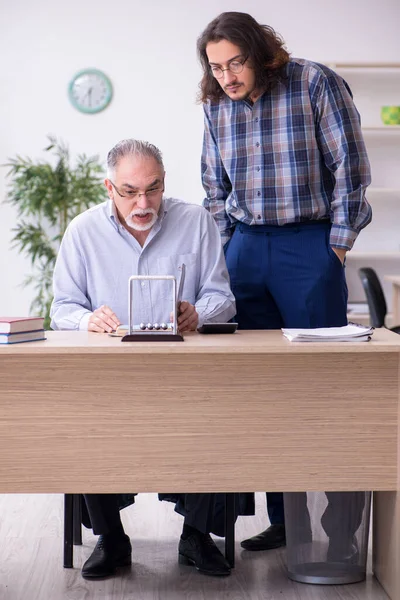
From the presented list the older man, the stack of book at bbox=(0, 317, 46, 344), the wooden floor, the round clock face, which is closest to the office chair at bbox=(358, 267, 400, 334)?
the wooden floor

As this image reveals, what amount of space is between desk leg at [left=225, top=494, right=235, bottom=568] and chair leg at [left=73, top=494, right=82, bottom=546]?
496 millimetres

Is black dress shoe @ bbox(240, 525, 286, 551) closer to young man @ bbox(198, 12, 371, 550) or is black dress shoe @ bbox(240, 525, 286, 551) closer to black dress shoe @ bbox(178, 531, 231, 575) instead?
young man @ bbox(198, 12, 371, 550)

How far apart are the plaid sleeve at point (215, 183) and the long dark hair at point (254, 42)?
32 cm

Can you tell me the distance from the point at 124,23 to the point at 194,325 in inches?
160

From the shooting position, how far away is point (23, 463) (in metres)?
2.39

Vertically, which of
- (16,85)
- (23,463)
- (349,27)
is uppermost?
(349,27)

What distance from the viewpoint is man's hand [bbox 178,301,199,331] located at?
2.61 meters

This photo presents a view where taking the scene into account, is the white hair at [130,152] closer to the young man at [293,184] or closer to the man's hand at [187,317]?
the young man at [293,184]

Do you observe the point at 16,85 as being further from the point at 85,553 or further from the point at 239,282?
the point at 85,553

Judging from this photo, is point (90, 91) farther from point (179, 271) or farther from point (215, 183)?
point (179, 271)

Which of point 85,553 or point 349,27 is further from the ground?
point 349,27

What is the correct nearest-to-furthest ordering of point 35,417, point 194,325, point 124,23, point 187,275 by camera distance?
point 35,417
point 194,325
point 187,275
point 124,23

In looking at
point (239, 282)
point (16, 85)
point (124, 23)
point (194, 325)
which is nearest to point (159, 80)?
point (124, 23)

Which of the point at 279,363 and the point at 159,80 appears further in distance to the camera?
the point at 159,80
